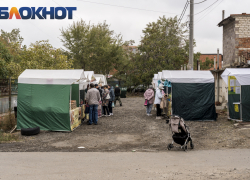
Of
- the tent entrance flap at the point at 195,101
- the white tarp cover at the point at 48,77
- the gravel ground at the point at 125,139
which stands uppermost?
the white tarp cover at the point at 48,77

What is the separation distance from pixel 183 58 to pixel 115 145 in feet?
95.4

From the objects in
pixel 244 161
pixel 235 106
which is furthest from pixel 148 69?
pixel 244 161

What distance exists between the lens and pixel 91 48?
121ft

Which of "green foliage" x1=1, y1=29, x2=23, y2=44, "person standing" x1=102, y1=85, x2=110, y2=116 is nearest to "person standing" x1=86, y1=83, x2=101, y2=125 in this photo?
"person standing" x1=102, y1=85, x2=110, y2=116

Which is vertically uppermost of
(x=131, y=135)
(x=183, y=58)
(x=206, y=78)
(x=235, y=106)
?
(x=183, y=58)

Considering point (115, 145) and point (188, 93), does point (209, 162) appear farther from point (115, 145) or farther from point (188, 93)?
point (188, 93)

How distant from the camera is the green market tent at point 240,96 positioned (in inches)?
507

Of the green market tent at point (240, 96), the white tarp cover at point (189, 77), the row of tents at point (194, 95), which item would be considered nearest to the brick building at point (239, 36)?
the white tarp cover at point (189, 77)

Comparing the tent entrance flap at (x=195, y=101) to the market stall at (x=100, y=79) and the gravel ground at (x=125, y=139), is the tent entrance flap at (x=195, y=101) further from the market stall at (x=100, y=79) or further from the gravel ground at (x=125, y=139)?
the market stall at (x=100, y=79)

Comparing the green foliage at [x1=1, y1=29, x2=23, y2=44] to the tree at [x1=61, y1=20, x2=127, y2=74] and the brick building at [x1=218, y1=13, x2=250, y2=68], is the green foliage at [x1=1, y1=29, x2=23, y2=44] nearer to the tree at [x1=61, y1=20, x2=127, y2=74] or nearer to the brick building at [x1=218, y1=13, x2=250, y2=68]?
the tree at [x1=61, y1=20, x2=127, y2=74]

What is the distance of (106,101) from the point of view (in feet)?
54.6

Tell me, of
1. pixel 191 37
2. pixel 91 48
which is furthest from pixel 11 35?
pixel 191 37

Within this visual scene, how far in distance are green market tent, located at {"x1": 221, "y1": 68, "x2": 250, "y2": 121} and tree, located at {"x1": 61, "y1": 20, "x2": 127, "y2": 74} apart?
81.1 feet

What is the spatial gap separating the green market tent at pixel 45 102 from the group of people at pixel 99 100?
1.74 meters
